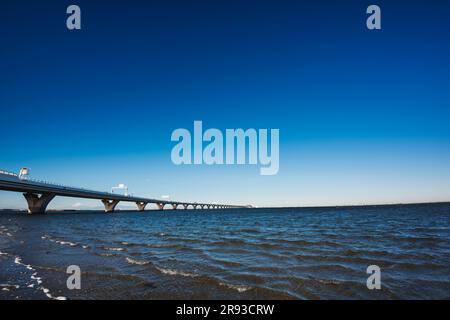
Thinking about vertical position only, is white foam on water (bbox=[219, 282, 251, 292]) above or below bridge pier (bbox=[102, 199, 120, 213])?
above

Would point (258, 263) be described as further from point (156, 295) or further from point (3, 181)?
point (3, 181)

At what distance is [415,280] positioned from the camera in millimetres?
8750

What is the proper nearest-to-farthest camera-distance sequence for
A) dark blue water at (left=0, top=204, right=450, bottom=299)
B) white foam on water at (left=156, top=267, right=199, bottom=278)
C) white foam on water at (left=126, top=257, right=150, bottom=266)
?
dark blue water at (left=0, top=204, right=450, bottom=299) → white foam on water at (left=156, top=267, right=199, bottom=278) → white foam on water at (left=126, top=257, right=150, bottom=266)

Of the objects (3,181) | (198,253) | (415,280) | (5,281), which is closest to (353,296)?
(415,280)

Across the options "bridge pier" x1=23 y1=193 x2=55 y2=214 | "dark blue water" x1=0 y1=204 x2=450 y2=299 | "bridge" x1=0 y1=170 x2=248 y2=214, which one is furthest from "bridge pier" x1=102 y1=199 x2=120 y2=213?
"dark blue water" x1=0 y1=204 x2=450 y2=299

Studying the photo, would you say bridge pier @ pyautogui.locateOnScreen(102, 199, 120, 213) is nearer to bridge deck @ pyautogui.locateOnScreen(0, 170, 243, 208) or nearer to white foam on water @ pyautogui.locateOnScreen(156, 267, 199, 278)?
bridge deck @ pyautogui.locateOnScreen(0, 170, 243, 208)

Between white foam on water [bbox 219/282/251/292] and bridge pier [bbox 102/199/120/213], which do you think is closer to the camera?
white foam on water [bbox 219/282/251/292]

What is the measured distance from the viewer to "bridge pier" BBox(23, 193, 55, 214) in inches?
2844

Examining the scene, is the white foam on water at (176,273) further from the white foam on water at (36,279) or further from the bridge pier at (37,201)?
the bridge pier at (37,201)

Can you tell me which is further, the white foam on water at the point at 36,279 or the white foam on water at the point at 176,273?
the white foam on water at the point at 176,273

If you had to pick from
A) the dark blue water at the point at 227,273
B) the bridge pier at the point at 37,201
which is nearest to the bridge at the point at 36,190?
the bridge pier at the point at 37,201

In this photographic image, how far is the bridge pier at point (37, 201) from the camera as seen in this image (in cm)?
7225

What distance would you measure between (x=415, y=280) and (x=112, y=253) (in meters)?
13.3
